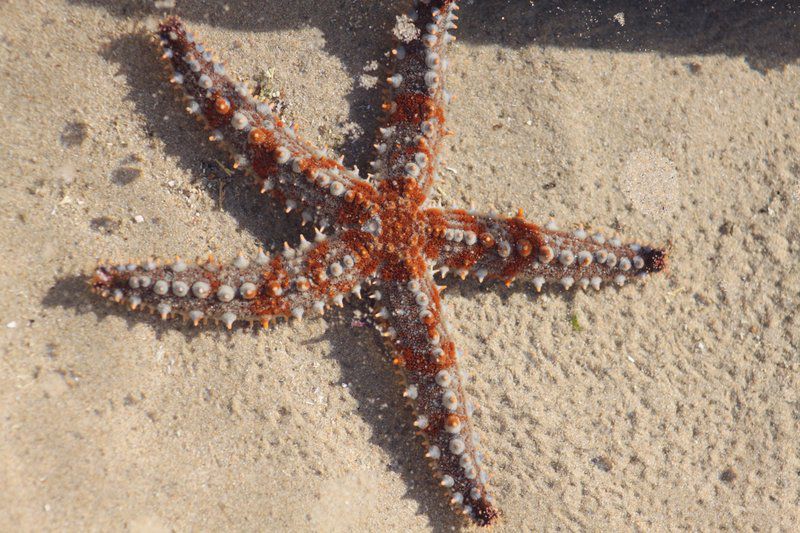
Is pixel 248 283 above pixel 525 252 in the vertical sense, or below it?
below

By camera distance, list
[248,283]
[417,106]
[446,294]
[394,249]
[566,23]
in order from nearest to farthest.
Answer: [248,283]
[394,249]
[417,106]
[446,294]
[566,23]

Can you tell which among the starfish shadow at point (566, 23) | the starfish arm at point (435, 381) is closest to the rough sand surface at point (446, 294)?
the starfish shadow at point (566, 23)

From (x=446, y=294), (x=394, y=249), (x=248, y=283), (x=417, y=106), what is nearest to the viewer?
(x=248, y=283)

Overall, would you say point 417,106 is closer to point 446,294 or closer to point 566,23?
point 446,294

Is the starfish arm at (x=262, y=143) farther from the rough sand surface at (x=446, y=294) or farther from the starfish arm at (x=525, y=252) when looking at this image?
the starfish arm at (x=525, y=252)

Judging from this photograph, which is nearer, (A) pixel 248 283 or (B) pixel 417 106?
(A) pixel 248 283

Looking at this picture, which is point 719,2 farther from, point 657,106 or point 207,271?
point 207,271

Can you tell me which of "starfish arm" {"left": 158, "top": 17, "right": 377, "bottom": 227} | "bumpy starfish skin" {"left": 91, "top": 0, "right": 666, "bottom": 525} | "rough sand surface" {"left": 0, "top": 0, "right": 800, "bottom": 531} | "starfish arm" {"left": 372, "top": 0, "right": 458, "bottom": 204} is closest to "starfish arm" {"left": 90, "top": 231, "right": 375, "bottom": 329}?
"bumpy starfish skin" {"left": 91, "top": 0, "right": 666, "bottom": 525}

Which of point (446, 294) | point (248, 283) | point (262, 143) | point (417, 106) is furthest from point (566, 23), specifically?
point (248, 283)
